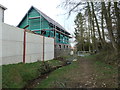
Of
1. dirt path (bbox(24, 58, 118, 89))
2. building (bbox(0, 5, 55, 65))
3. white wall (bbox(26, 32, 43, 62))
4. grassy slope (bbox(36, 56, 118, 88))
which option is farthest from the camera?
white wall (bbox(26, 32, 43, 62))

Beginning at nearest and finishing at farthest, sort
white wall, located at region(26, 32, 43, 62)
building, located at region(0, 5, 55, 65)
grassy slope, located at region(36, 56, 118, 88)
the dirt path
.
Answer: the dirt path → grassy slope, located at region(36, 56, 118, 88) → building, located at region(0, 5, 55, 65) → white wall, located at region(26, 32, 43, 62)

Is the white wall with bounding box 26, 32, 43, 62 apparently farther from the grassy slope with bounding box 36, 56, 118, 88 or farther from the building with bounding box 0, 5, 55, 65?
the grassy slope with bounding box 36, 56, 118, 88

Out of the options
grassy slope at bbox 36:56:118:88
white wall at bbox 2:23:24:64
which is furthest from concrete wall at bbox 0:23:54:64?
grassy slope at bbox 36:56:118:88

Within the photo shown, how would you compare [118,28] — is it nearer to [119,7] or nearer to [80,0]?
[119,7]

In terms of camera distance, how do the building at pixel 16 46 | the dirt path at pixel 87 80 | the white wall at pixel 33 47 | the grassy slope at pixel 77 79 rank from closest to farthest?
the dirt path at pixel 87 80, the grassy slope at pixel 77 79, the building at pixel 16 46, the white wall at pixel 33 47

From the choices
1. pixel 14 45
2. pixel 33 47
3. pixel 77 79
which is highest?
pixel 14 45

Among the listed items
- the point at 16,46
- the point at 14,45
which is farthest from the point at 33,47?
the point at 14,45

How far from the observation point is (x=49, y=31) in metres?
15.6

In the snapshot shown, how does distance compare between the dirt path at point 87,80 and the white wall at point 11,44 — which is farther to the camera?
the white wall at point 11,44

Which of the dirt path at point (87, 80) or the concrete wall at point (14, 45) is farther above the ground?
the concrete wall at point (14, 45)

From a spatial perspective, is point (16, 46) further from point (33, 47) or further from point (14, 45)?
point (33, 47)

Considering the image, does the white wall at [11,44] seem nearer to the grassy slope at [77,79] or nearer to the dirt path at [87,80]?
the dirt path at [87,80]

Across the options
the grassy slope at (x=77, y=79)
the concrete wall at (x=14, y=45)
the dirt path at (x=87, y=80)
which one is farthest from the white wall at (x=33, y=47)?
the grassy slope at (x=77, y=79)

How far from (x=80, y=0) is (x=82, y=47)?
54.5 ft
